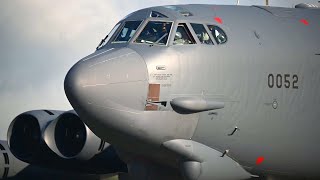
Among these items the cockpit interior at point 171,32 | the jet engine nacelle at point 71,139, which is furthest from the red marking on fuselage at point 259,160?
the jet engine nacelle at point 71,139

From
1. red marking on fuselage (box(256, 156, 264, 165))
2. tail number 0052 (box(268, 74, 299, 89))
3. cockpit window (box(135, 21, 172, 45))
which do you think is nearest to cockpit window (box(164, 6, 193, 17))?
cockpit window (box(135, 21, 172, 45))

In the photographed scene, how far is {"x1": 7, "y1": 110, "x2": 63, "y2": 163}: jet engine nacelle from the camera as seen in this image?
18797 millimetres

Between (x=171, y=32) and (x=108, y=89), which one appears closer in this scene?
(x=108, y=89)

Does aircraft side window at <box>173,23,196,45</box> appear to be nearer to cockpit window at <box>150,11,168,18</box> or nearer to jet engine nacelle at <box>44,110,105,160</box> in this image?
cockpit window at <box>150,11,168,18</box>

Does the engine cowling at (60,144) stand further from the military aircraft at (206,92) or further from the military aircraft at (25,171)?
the military aircraft at (206,92)

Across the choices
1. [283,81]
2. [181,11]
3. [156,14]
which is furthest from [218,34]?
[283,81]

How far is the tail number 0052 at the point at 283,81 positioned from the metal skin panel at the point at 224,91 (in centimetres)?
3

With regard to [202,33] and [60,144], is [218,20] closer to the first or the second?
[202,33]

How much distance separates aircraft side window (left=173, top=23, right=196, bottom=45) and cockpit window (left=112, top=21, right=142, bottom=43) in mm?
792

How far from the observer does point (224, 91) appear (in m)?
12.2

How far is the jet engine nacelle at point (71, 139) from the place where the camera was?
59.0ft

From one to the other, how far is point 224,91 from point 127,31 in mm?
2081

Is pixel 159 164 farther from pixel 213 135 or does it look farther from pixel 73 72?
pixel 73 72

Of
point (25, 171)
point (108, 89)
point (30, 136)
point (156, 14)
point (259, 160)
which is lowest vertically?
point (25, 171)
